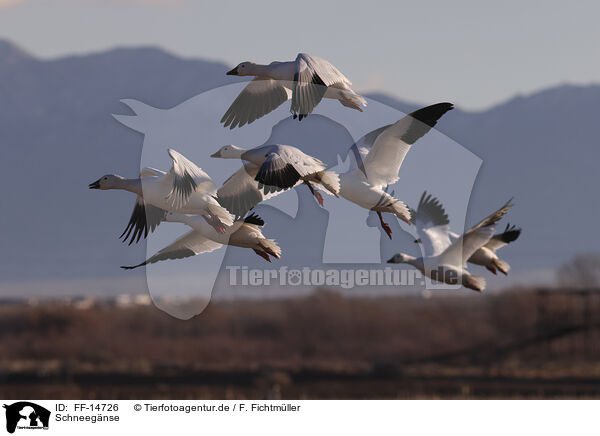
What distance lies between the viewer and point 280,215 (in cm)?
1060

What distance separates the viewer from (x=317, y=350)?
37.2 m

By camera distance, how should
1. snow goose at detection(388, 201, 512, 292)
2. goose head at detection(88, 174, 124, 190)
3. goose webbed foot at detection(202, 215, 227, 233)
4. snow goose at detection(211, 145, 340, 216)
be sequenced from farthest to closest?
goose head at detection(88, 174, 124, 190), snow goose at detection(388, 201, 512, 292), goose webbed foot at detection(202, 215, 227, 233), snow goose at detection(211, 145, 340, 216)

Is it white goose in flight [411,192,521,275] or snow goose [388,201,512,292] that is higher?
white goose in flight [411,192,521,275]

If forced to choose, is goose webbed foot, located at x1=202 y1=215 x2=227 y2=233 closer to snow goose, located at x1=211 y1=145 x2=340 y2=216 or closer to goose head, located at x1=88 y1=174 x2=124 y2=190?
snow goose, located at x1=211 y1=145 x2=340 y2=216

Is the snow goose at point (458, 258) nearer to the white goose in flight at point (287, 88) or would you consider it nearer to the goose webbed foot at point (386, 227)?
the goose webbed foot at point (386, 227)

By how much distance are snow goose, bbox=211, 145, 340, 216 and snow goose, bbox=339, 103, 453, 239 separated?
0.41 metres

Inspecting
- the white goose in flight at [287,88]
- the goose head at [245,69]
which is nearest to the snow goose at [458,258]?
the white goose in flight at [287,88]

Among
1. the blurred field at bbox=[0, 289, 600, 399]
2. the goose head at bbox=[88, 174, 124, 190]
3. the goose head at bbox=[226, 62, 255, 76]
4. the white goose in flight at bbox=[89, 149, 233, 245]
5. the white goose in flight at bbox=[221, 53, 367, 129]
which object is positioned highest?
the blurred field at bbox=[0, 289, 600, 399]

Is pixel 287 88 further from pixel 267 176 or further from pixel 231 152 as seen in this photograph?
pixel 267 176

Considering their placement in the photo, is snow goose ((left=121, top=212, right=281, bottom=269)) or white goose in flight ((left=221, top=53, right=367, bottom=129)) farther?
snow goose ((left=121, top=212, right=281, bottom=269))

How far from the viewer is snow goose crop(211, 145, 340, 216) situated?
26.6ft
